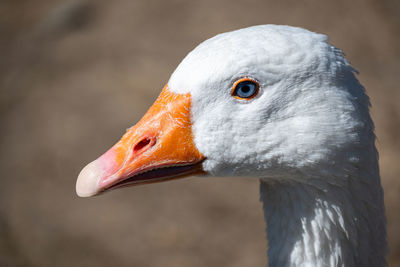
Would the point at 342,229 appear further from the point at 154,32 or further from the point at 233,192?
the point at 154,32

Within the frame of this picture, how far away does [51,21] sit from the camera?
8172 millimetres

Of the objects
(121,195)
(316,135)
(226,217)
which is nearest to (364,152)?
(316,135)

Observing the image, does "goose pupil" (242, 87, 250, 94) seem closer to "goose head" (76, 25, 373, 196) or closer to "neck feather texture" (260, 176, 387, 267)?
"goose head" (76, 25, 373, 196)

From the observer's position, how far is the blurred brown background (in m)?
5.39

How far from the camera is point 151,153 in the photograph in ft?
6.82

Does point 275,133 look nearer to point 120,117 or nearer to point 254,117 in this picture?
point 254,117

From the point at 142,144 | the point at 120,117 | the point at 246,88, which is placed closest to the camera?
the point at 246,88

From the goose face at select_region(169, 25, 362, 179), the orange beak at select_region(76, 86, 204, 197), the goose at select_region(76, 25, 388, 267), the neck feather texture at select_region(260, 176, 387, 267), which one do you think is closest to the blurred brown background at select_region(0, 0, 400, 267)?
the neck feather texture at select_region(260, 176, 387, 267)

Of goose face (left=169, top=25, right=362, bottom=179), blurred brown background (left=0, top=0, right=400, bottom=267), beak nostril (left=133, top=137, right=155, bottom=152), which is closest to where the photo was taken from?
goose face (left=169, top=25, right=362, bottom=179)

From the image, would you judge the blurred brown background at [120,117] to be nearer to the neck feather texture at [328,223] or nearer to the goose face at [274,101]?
the neck feather texture at [328,223]

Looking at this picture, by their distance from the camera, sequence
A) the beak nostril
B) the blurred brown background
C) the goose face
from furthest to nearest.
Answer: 1. the blurred brown background
2. the beak nostril
3. the goose face

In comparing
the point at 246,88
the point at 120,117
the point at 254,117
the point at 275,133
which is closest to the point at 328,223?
the point at 275,133

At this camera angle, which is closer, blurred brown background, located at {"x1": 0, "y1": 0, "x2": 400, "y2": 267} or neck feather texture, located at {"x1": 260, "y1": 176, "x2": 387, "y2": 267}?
neck feather texture, located at {"x1": 260, "y1": 176, "x2": 387, "y2": 267}

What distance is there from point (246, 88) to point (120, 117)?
4689 millimetres
